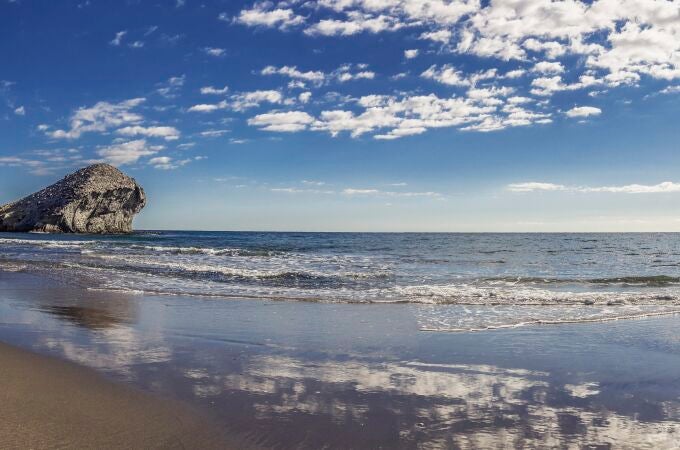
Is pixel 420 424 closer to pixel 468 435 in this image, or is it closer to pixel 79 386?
pixel 468 435

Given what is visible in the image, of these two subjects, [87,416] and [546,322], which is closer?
[87,416]

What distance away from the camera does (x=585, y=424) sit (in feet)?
13.7

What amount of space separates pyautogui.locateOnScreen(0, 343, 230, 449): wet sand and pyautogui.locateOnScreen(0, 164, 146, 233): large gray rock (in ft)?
307

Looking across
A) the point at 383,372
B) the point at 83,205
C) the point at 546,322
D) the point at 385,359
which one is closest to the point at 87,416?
the point at 383,372

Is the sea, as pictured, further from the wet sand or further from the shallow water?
the wet sand

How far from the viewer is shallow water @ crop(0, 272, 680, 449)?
3973 millimetres

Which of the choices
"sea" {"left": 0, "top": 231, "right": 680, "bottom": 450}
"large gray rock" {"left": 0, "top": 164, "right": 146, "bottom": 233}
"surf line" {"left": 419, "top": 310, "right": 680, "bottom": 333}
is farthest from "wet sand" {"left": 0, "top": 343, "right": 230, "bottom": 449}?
"large gray rock" {"left": 0, "top": 164, "right": 146, "bottom": 233}

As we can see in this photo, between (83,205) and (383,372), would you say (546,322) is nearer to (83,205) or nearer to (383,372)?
(383,372)

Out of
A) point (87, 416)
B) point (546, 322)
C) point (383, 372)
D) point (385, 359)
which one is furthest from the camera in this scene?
point (546, 322)

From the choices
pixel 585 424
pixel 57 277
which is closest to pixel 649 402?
pixel 585 424

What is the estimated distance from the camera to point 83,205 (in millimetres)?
89625

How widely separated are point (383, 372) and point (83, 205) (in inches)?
3781

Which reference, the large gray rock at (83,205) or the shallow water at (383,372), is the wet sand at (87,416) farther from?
the large gray rock at (83,205)

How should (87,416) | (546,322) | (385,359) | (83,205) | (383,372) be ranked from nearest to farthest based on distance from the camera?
(87,416)
(383,372)
(385,359)
(546,322)
(83,205)
